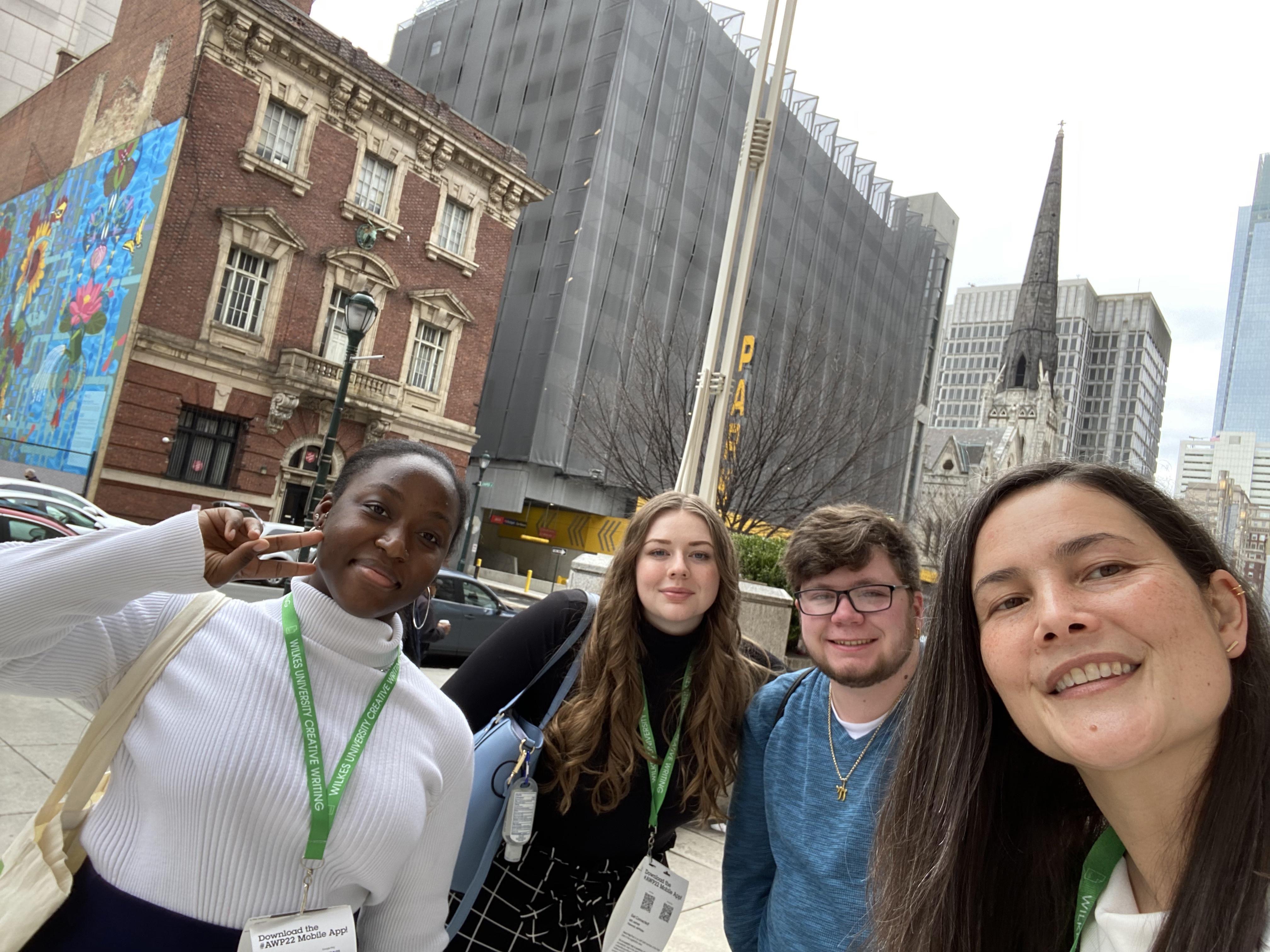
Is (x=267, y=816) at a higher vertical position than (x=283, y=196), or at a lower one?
lower

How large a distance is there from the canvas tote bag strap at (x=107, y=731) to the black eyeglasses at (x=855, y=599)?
1.50 meters

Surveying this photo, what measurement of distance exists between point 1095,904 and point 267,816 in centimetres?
137

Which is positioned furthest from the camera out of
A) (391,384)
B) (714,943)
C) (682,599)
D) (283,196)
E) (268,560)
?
(391,384)

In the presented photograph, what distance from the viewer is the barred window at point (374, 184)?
2095 cm

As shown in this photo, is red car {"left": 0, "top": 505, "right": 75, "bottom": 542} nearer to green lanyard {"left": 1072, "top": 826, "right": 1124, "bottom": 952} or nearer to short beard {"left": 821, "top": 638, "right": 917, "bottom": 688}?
short beard {"left": 821, "top": 638, "right": 917, "bottom": 688}

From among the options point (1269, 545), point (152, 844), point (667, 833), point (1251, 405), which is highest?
Answer: point (1251, 405)

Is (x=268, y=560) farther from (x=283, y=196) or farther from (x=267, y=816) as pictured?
(x=283, y=196)

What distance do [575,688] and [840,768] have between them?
0.78 metres

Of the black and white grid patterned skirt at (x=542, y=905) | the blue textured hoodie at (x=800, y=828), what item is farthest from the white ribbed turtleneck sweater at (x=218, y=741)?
the blue textured hoodie at (x=800, y=828)

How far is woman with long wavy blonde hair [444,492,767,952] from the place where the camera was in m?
2.11

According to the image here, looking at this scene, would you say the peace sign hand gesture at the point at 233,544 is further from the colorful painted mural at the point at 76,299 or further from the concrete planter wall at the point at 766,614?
the colorful painted mural at the point at 76,299

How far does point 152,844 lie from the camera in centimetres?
129

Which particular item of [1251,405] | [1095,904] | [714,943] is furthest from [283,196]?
[1251,405]

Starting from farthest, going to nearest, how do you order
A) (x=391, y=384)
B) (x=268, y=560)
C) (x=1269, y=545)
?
1. (x=391, y=384)
2. (x=1269, y=545)
3. (x=268, y=560)
